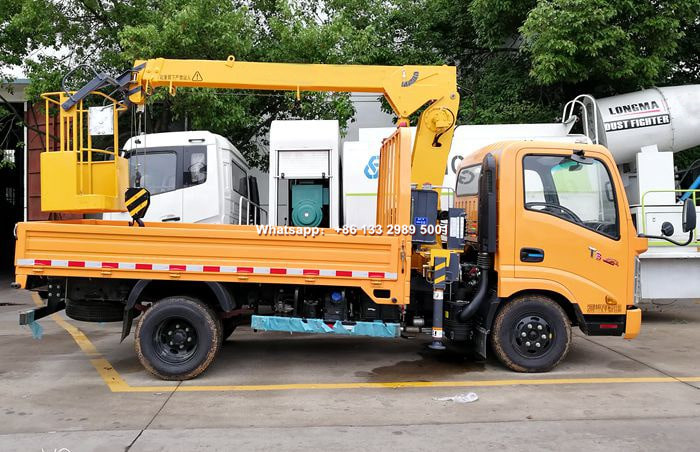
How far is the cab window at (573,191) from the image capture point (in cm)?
627

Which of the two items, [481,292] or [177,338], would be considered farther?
[481,292]

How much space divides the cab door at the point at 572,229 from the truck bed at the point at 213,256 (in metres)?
1.44

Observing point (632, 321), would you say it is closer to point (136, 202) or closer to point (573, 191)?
point (573, 191)

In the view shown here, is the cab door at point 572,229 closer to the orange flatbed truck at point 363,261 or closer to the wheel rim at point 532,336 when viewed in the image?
the orange flatbed truck at point 363,261

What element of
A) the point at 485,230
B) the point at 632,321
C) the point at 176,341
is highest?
the point at 485,230

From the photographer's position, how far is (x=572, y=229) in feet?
20.4

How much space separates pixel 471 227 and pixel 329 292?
1.93 m

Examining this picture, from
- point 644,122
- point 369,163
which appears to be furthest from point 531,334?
point 644,122

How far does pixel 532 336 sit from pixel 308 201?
15.4 feet

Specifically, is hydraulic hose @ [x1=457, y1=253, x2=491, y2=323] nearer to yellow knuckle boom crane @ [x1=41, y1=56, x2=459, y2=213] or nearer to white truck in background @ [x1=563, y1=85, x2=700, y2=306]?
yellow knuckle boom crane @ [x1=41, y1=56, x2=459, y2=213]

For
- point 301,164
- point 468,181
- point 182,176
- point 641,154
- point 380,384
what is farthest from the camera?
point 641,154

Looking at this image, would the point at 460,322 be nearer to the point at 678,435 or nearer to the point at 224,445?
the point at 678,435

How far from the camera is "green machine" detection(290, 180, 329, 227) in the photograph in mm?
9758

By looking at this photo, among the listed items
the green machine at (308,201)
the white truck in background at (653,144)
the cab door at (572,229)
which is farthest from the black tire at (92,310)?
the white truck in background at (653,144)
